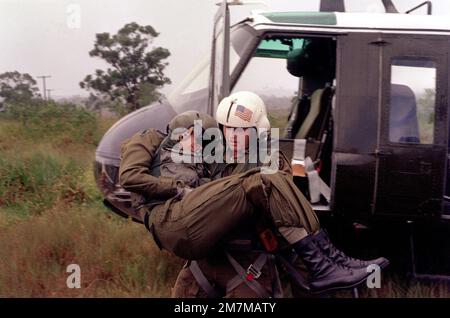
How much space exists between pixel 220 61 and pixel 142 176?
4.28 feet

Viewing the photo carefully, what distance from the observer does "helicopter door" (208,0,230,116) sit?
11.8 ft

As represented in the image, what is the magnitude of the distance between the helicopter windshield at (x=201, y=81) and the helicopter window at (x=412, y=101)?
3.74 feet

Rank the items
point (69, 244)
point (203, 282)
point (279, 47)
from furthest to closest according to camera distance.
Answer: point (279, 47), point (69, 244), point (203, 282)

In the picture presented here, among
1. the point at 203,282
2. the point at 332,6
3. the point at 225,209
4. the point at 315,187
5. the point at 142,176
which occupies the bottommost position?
the point at 203,282

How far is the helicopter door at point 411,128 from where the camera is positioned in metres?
3.79

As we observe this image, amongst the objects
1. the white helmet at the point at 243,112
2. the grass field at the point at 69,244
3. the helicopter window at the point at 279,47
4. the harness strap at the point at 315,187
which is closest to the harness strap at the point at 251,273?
the white helmet at the point at 243,112

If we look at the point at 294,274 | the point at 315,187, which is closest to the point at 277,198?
the point at 294,274

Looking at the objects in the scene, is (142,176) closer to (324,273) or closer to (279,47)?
(324,273)

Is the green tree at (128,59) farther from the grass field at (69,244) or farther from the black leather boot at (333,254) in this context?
the black leather boot at (333,254)

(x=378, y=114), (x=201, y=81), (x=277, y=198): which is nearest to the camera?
(x=277, y=198)

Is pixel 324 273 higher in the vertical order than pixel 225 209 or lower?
lower

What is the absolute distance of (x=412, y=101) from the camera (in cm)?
393

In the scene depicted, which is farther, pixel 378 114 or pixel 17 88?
pixel 17 88

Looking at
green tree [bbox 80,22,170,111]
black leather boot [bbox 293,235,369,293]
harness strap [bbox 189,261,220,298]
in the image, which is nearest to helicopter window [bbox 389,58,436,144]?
black leather boot [bbox 293,235,369,293]
